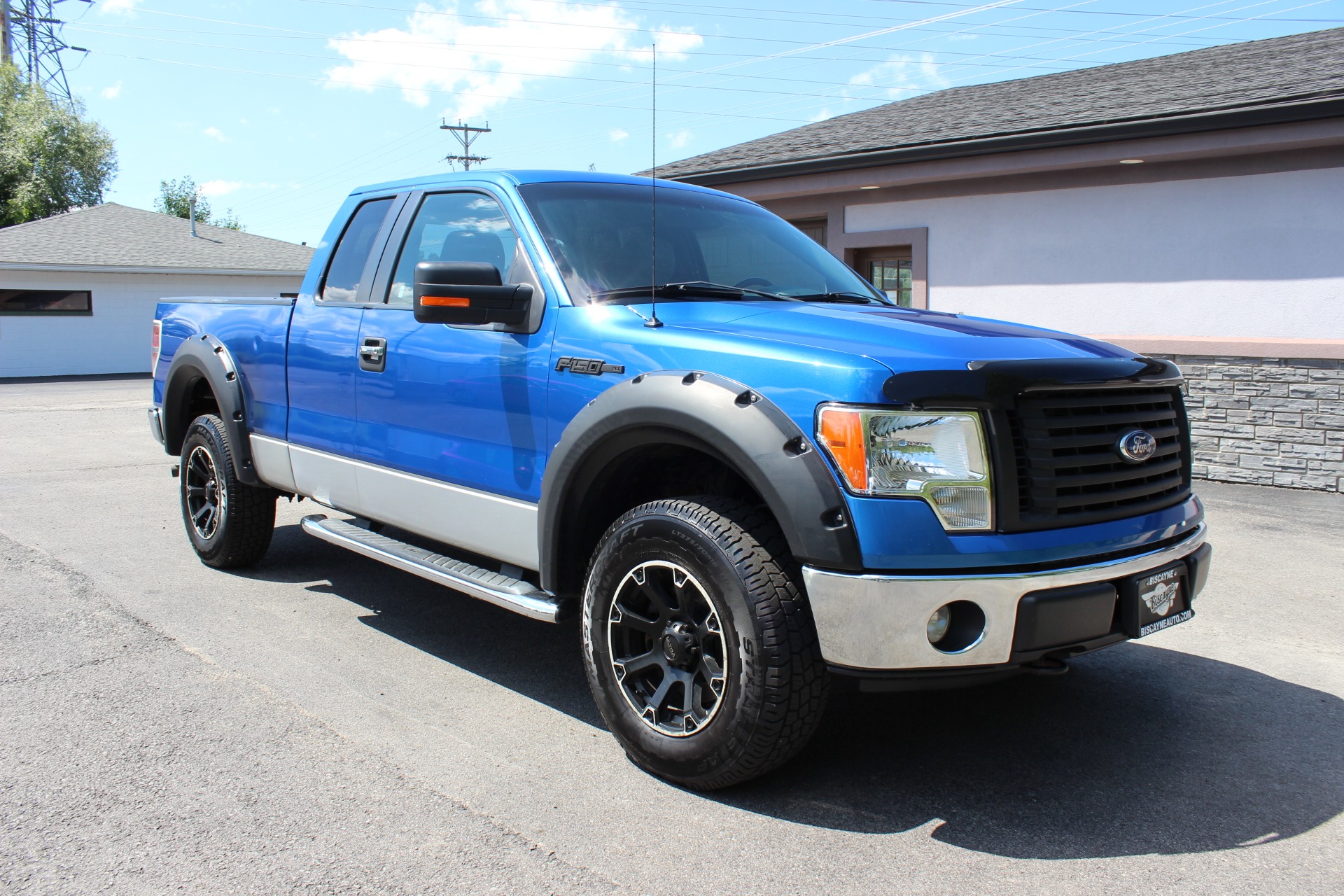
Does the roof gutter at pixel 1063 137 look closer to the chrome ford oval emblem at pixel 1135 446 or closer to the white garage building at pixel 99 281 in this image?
the chrome ford oval emblem at pixel 1135 446

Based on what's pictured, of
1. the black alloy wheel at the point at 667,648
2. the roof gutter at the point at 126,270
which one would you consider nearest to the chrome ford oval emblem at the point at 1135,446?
the black alloy wheel at the point at 667,648

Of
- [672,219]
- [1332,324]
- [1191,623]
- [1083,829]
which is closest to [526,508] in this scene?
[672,219]

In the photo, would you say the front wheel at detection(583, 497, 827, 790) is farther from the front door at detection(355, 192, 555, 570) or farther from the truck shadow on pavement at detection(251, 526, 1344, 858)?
the front door at detection(355, 192, 555, 570)

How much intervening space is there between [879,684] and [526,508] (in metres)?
1.55

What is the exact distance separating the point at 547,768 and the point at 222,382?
11.1ft

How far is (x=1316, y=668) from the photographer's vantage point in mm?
4699

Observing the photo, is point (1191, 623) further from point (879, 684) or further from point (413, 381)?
point (413, 381)

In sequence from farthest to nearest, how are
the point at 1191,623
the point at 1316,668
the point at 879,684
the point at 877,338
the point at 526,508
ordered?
the point at 1191,623, the point at 1316,668, the point at 526,508, the point at 877,338, the point at 879,684

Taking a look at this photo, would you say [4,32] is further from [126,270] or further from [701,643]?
[701,643]

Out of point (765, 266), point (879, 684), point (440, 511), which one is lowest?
point (879, 684)

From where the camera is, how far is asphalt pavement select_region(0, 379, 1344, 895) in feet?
9.52

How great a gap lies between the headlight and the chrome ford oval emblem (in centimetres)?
61

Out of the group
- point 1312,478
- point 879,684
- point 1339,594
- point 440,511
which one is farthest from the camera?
point 1312,478

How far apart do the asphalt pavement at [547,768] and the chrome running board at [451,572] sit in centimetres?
46
